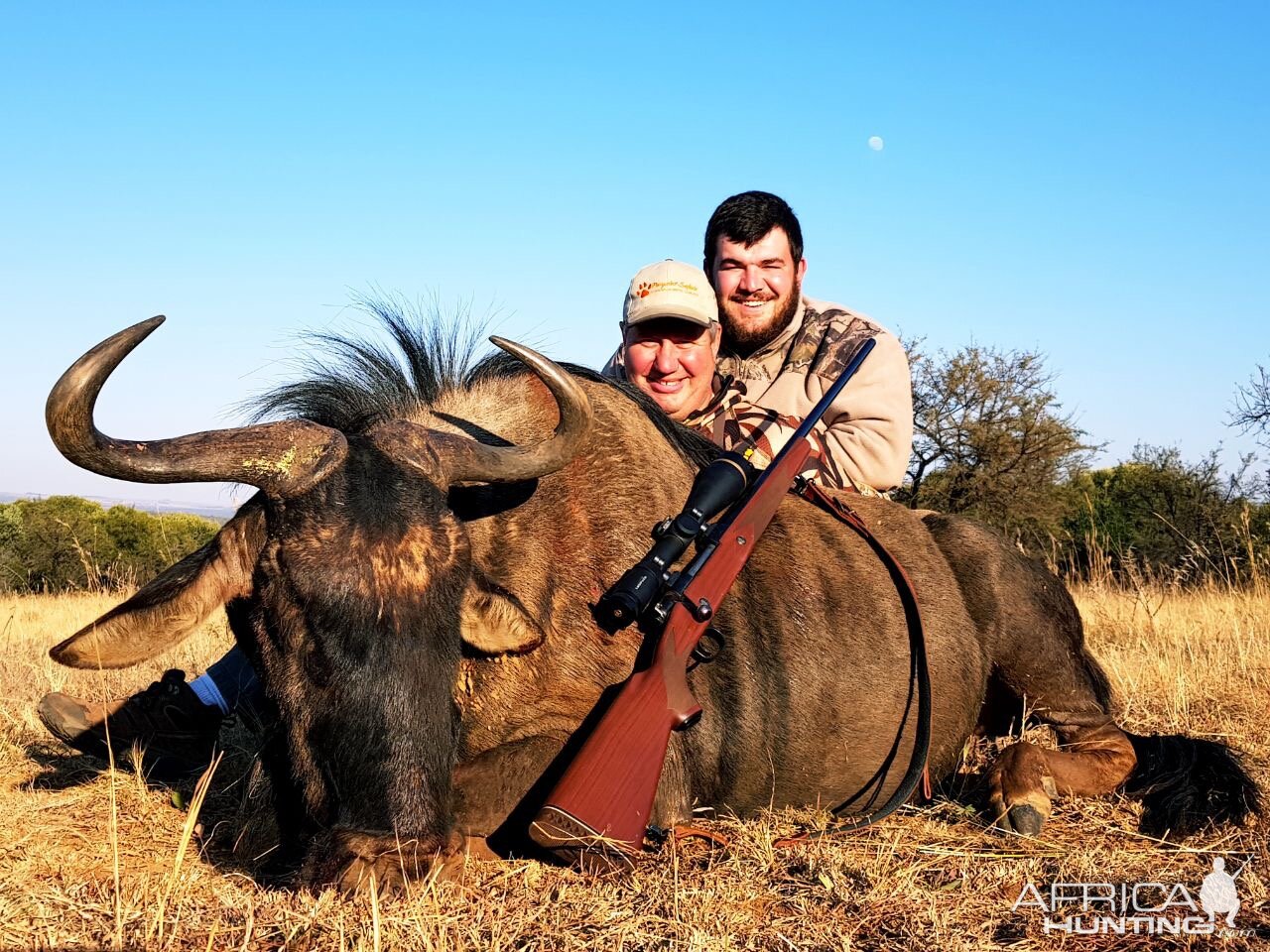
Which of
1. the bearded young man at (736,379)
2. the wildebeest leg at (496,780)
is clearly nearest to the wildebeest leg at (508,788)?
the wildebeest leg at (496,780)

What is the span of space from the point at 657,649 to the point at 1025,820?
5.24ft

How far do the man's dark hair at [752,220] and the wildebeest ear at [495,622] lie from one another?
127 inches

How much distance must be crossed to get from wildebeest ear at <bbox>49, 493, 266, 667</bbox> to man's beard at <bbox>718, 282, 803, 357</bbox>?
3322 millimetres

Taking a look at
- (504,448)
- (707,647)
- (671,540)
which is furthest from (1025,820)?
(504,448)

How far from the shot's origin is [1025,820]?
4.11 metres

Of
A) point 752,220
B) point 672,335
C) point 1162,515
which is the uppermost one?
point 752,220

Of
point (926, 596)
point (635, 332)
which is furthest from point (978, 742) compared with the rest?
point (635, 332)

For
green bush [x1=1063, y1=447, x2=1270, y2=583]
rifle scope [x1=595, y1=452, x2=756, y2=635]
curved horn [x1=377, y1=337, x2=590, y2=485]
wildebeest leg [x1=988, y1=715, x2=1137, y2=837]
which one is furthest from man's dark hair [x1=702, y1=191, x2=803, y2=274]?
green bush [x1=1063, y1=447, x2=1270, y2=583]

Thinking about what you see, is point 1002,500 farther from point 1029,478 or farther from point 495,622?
point 495,622

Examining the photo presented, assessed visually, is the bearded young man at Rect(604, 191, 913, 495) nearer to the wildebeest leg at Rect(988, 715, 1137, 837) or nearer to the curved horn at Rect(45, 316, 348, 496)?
the wildebeest leg at Rect(988, 715, 1137, 837)

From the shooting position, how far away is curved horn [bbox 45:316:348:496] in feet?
10.4

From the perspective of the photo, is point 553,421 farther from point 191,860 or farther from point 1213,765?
point 1213,765

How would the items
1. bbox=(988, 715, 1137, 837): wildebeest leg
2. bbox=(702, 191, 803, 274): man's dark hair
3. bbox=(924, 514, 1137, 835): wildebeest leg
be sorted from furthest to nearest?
bbox=(702, 191, 803, 274): man's dark hair < bbox=(924, 514, 1137, 835): wildebeest leg < bbox=(988, 715, 1137, 837): wildebeest leg

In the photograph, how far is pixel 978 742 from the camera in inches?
223
